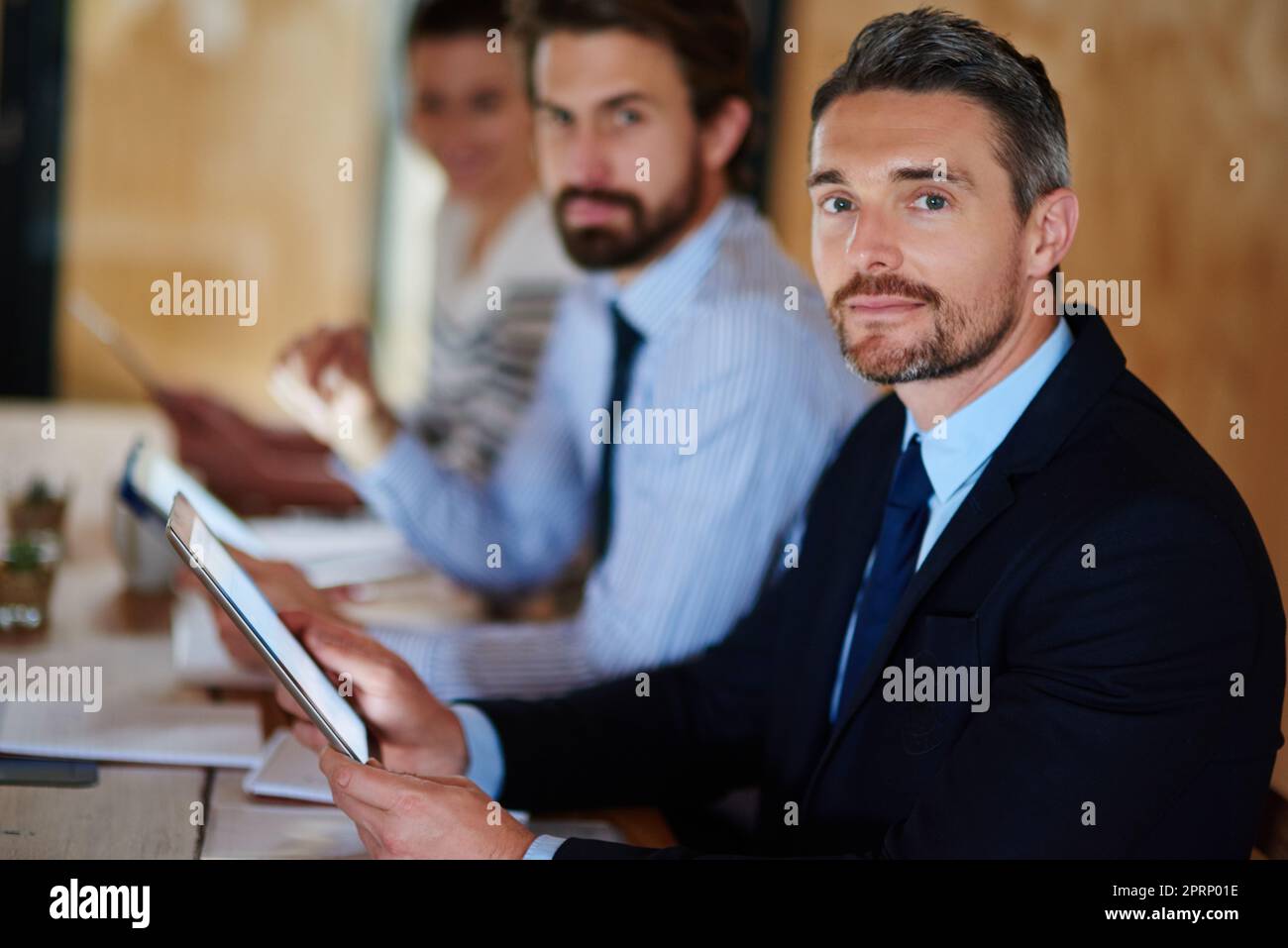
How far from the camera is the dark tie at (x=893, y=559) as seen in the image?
132 centimetres

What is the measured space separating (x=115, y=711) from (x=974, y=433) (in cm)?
95

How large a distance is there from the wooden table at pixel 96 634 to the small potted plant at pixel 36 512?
7 centimetres

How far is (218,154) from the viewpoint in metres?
5.98

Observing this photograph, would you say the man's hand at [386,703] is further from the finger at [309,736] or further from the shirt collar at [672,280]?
the shirt collar at [672,280]

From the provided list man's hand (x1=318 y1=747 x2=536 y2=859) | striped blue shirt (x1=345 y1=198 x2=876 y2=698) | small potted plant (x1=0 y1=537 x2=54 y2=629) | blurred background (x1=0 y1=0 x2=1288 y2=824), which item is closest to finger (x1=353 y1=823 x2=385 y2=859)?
man's hand (x1=318 y1=747 x2=536 y2=859)

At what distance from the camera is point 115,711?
154 centimetres

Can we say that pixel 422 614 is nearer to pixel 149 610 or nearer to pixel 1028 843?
pixel 149 610

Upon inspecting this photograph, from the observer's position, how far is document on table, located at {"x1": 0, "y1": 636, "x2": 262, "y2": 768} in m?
1.42

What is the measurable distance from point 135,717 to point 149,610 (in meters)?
0.48

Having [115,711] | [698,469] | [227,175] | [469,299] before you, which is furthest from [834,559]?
[227,175]
